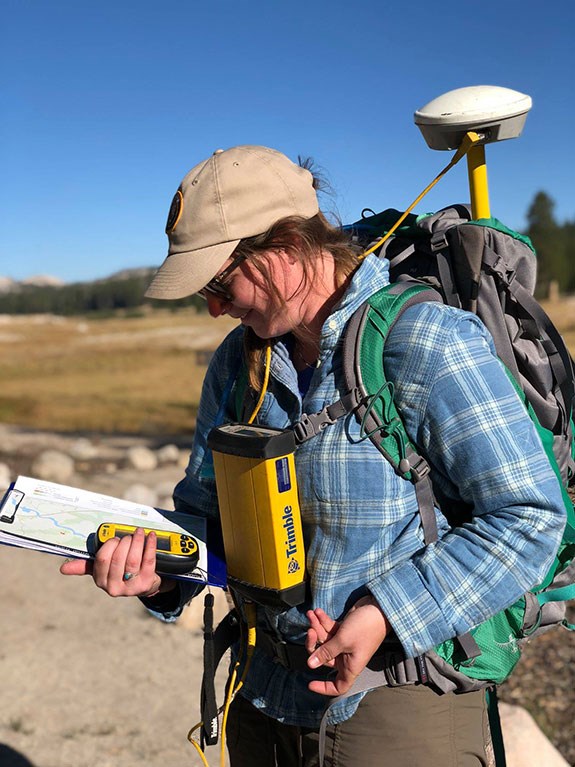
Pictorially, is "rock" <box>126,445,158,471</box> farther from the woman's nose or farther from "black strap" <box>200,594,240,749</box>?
the woman's nose

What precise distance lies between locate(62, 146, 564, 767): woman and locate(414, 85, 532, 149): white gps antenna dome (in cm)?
38

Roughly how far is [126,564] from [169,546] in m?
0.11

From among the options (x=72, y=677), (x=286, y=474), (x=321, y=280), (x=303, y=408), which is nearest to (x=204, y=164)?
(x=321, y=280)

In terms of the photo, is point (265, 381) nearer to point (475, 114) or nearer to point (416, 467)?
point (416, 467)

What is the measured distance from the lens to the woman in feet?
5.18

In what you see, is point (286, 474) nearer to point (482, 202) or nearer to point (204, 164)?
point (204, 164)

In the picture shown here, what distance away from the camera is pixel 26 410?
1930cm

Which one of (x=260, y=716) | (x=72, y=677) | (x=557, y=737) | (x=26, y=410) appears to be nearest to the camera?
(x=260, y=716)

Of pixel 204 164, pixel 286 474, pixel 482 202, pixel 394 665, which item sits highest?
pixel 204 164

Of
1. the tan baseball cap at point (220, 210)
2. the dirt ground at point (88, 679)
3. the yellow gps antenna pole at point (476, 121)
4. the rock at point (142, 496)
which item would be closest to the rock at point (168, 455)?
the rock at point (142, 496)

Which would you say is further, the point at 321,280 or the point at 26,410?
the point at 26,410

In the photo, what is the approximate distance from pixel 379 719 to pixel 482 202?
1275 millimetres

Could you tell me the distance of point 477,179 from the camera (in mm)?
2094

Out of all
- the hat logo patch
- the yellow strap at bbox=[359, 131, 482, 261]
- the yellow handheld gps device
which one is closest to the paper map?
the yellow handheld gps device
